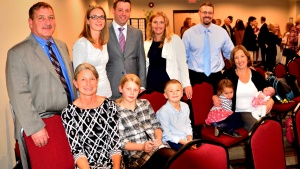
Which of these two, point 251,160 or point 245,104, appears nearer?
point 251,160

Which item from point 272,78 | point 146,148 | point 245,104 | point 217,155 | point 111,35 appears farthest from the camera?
point 272,78

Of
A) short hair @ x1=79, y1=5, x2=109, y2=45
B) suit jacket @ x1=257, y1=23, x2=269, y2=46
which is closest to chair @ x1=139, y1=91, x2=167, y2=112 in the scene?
short hair @ x1=79, y1=5, x2=109, y2=45

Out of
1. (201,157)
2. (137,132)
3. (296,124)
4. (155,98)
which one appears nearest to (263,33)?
(155,98)

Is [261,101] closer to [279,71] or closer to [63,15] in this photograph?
[279,71]

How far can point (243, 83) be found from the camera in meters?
3.51

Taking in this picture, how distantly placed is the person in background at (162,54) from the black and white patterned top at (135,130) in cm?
80

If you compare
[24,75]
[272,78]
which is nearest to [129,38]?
[24,75]

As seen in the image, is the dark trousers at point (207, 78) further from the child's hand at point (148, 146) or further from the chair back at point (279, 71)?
the child's hand at point (148, 146)

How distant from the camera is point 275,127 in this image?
7.03 feet

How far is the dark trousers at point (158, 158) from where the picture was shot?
2.36 m

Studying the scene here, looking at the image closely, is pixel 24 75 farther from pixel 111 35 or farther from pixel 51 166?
pixel 111 35

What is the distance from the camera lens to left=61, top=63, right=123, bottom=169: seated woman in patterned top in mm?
2287

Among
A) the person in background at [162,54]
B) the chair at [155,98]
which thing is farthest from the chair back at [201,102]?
the chair at [155,98]

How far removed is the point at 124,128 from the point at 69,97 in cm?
53
